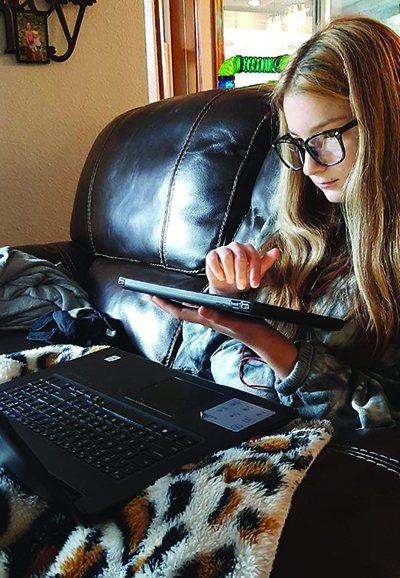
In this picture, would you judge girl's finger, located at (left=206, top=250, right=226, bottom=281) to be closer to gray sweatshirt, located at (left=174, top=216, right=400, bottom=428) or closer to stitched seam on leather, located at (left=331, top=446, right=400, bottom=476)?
gray sweatshirt, located at (left=174, top=216, right=400, bottom=428)

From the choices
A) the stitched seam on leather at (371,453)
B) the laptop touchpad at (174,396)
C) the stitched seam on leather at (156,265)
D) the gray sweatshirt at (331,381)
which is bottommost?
the stitched seam on leather at (156,265)

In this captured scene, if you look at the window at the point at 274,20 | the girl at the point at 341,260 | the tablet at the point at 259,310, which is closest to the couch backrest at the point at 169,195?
the girl at the point at 341,260

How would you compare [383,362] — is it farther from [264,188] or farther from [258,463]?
[264,188]

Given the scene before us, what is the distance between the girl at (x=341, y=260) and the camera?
906 mm

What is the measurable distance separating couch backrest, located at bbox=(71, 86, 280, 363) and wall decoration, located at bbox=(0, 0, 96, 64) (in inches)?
19.4

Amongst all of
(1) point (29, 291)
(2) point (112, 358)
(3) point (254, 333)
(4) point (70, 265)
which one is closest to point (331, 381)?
(3) point (254, 333)

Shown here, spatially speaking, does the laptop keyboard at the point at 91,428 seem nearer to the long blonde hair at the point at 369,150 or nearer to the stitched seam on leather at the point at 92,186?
the long blonde hair at the point at 369,150

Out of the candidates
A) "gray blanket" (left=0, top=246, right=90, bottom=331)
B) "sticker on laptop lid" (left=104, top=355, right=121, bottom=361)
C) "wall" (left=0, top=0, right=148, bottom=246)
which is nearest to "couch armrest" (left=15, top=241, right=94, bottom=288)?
"gray blanket" (left=0, top=246, right=90, bottom=331)

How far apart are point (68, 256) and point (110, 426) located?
1.22 m

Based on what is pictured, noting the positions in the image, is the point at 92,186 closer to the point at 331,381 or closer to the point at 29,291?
the point at 29,291

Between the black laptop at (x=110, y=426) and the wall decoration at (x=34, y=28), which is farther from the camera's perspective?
the wall decoration at (x=34, y=28)

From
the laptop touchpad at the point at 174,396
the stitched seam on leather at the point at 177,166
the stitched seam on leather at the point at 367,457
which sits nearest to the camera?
the stitched seam on leather at the point at 367,457

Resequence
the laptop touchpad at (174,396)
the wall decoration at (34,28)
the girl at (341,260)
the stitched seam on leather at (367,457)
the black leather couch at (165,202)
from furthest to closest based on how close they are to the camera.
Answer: the wall decoration at (34,28) → the black leather couch at (165,202) → the girl at (341,260) → the laptop touchpad at (174,396) → the stitched seam on leather at (367,457)

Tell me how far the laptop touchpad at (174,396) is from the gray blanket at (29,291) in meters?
0.84
